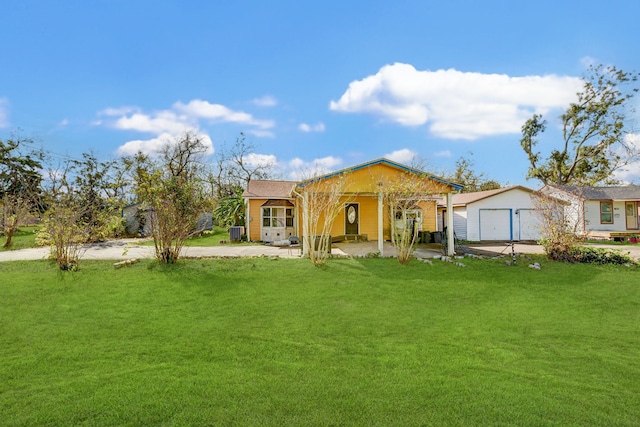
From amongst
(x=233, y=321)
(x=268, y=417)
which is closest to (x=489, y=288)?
(x=233, y=321)

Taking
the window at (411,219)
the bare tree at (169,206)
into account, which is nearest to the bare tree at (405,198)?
the window at (411,219)

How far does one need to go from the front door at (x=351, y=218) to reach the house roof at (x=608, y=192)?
17.3 metres

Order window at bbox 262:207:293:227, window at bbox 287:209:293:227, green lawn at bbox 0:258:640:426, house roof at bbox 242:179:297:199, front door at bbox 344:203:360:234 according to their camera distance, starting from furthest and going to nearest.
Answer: window at bbox 287:209:293:227, window at bbox 262:207:293:227, house roof at bbox 242:179:297:199, front door at bbox 344:203:360:234, green lawn at bbox 0:258:640:426

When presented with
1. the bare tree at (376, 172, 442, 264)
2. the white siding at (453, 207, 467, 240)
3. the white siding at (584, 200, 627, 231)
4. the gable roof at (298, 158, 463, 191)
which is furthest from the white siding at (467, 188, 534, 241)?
the white siding at (584, 200, 627, 231)

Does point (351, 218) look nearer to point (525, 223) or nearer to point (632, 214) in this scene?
point (525, 223)

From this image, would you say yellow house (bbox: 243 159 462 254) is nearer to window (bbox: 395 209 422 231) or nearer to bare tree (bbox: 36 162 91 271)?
window (bbox: 395 209 422 231)

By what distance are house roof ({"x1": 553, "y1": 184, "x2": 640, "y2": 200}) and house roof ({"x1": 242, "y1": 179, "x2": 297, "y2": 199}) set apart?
20877 millimetres

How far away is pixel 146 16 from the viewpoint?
10.2 m

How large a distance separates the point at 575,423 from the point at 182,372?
433cm

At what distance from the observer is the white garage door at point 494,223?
20.6 meters

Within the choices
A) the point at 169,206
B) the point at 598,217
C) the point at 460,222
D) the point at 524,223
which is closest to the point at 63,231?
the point at 169,206

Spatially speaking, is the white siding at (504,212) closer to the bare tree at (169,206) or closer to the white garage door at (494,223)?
the white garage door at (494,223)

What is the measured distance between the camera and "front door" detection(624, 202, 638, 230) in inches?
990

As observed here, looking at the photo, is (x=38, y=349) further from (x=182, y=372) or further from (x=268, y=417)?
(x=268, y=417)
